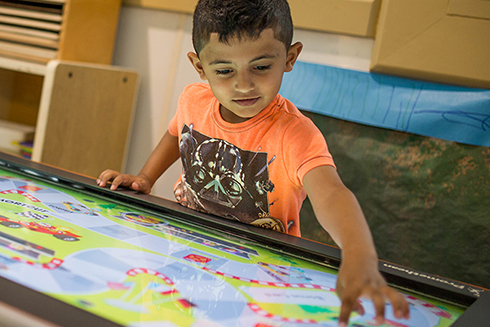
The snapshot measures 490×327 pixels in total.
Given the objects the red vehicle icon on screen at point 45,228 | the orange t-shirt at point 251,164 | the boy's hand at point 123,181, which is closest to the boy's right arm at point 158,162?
the boy's hand at point 123,181

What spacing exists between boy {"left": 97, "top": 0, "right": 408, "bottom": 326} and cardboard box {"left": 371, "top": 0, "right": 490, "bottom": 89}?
62 centimetres

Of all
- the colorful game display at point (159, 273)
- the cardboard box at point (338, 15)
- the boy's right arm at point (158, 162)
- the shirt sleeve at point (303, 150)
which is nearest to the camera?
the colorful game display at point (159, 273)

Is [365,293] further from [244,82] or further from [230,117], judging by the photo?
[230,117]

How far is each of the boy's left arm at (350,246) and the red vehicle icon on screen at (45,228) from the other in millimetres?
312

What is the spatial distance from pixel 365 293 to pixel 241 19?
463mm

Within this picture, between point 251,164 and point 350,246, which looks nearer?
point 350,246

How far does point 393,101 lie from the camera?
1361 millimetres

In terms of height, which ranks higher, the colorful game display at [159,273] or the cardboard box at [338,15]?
the cardboard box at [338,15]

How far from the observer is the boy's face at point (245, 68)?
69 centimetres

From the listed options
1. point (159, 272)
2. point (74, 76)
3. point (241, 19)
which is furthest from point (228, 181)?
point (74, 76)

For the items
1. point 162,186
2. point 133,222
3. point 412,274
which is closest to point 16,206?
point 133,222

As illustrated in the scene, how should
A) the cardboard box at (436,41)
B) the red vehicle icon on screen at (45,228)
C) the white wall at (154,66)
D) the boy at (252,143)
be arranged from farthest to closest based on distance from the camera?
the white wall at (154,66), the cardboard box at (436,41), the boy at (252,143), the red vehicle icon on screen at (45,228)

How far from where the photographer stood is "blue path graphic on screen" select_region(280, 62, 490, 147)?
4.20ft

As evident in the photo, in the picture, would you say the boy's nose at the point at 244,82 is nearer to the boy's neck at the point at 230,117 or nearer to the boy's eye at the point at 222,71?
the boy's eye at the point at 222,71
